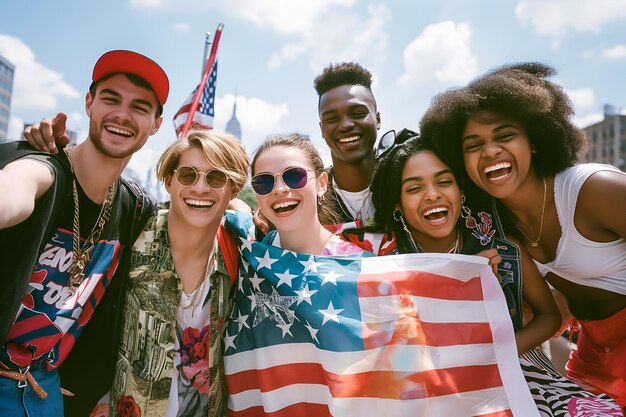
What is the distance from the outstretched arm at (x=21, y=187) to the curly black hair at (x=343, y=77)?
3389mm

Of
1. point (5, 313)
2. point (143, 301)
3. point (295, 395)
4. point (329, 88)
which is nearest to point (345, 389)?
point (295, 395)

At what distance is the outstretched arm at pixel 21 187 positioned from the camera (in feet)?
6.47

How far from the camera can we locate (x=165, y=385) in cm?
260

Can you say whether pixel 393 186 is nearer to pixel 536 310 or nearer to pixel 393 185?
pixel 393 185

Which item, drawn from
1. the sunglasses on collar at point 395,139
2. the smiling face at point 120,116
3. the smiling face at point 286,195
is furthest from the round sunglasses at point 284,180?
the smiling face at point 120,116

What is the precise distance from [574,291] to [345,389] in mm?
1986

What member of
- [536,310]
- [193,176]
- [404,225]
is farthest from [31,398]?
[536,310]

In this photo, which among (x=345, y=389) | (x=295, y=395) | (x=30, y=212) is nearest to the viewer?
(x=30, y=212)

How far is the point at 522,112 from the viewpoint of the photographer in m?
2.97

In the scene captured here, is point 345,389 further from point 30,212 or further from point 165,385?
point 30,212

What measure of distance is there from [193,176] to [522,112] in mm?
2366

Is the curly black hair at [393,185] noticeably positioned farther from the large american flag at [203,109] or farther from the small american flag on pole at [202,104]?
the large american flag at [203,109]

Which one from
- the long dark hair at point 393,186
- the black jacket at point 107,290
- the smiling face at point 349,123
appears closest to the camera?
the black jacket at point 107,290

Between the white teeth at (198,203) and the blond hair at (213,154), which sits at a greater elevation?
the blond hair at (213,154)
